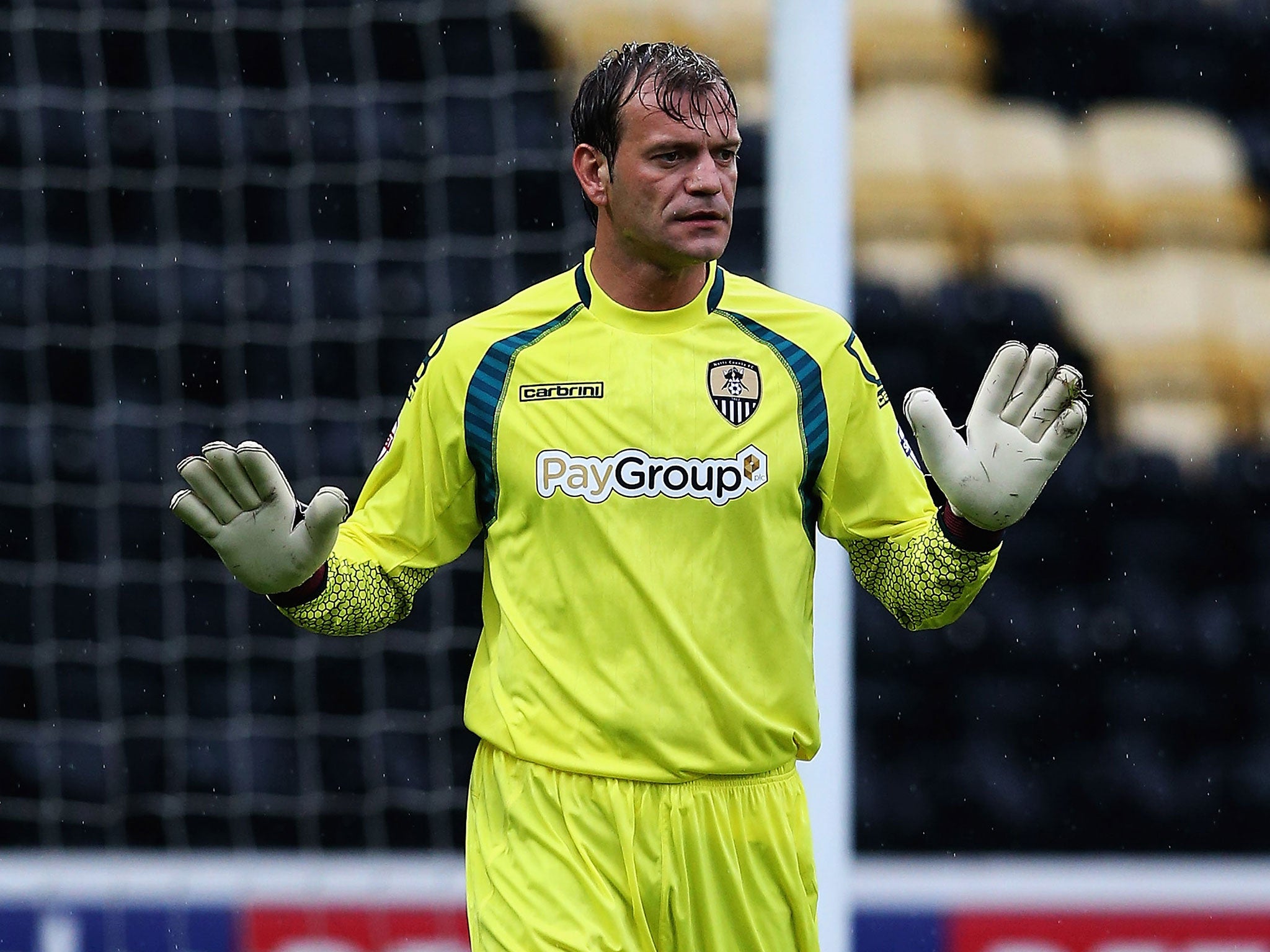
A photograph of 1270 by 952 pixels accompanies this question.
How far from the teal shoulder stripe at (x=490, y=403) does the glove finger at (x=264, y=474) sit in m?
0.29

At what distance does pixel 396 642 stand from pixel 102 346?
1.13 m

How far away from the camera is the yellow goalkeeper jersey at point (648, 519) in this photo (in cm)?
270

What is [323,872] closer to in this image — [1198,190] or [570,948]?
[570,948]

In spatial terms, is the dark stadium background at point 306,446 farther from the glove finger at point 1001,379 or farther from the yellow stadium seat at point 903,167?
the glove finger at point 1001,379

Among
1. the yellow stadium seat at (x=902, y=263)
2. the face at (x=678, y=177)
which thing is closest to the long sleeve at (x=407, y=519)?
the face at (x=678, y=177)

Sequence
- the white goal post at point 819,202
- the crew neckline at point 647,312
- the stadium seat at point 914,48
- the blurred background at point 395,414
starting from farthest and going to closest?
1. the stadium seat at point 914,48
2. the blurred background at point 395,414
3. the white goal post at point 819,202
4. the crew neckline at point 647,312

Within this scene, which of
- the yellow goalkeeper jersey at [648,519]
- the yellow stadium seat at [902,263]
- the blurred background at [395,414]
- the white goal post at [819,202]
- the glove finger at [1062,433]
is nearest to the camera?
the glove finger at [1062,433]

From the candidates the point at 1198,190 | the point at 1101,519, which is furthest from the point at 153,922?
the point at 1198,190

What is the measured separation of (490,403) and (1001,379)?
0.75 meters

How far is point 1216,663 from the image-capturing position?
17.2 feet

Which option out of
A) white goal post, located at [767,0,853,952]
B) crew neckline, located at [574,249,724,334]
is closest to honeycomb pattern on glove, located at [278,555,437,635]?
crew neckline, located at [574,249,724,334]

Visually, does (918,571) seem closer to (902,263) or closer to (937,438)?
(937,438)

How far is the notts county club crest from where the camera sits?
276cm

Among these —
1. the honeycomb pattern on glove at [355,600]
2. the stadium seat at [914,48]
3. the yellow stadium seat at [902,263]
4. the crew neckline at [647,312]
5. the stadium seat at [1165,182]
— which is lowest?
the honeycomb pattern on glove at [355,600]
